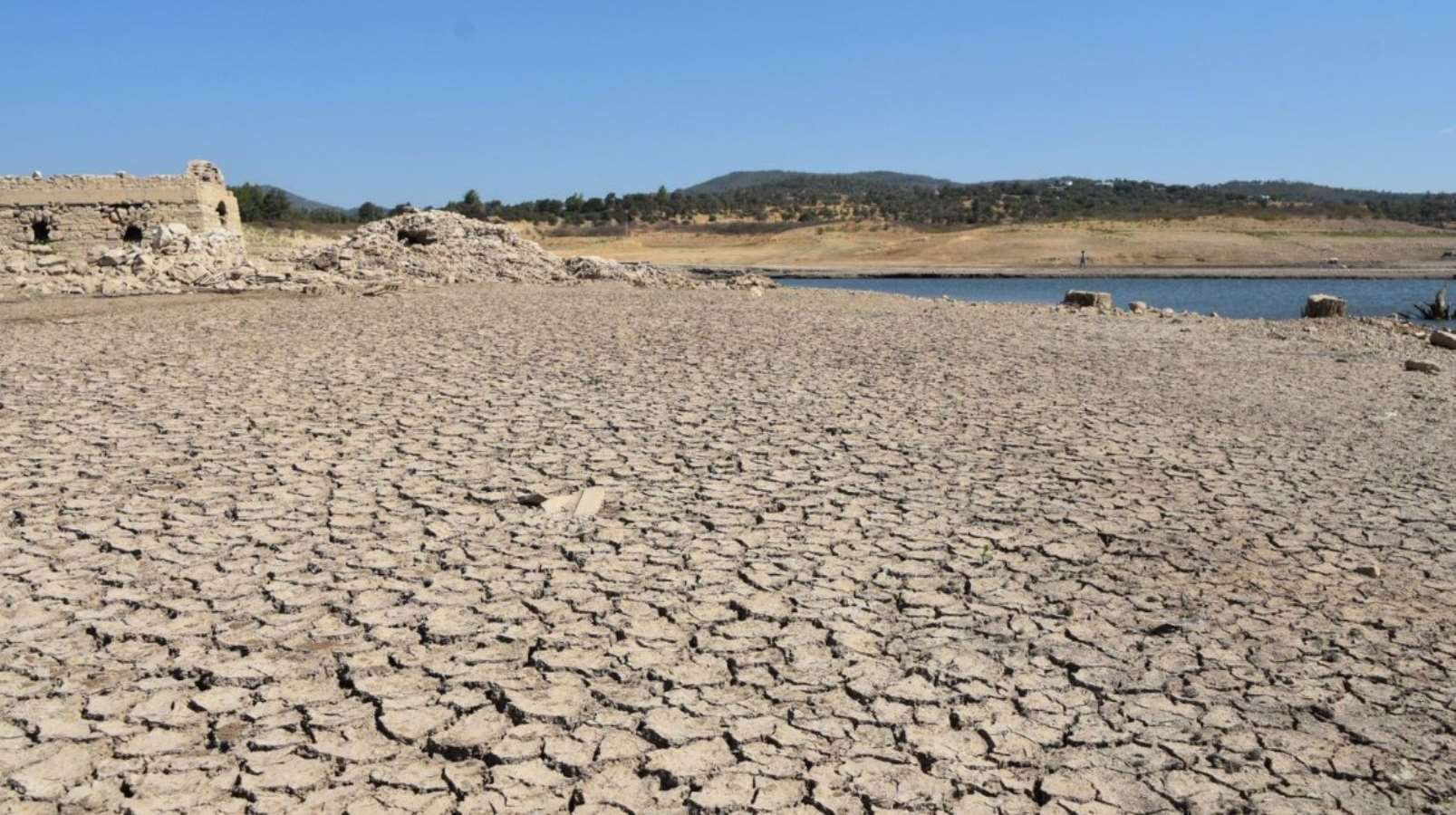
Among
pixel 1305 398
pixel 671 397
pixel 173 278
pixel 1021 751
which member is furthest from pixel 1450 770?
pixel 173 278

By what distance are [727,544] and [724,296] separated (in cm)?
1313

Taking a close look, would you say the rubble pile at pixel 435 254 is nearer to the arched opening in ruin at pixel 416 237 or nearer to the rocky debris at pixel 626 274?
the arched opening in ruin at pixel 416 237

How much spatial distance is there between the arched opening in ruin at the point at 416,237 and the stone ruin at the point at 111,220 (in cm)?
271

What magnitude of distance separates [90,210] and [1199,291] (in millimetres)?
31891

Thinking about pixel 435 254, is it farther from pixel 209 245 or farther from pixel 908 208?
pixel 908 208

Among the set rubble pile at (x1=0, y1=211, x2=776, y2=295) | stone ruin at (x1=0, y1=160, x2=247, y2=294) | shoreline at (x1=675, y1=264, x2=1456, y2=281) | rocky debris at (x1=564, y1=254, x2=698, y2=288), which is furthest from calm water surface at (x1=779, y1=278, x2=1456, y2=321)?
stone ruin at (x1=0, y1=160, x2=247, y2=294)

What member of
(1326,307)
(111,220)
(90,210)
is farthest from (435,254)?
(1326,307)

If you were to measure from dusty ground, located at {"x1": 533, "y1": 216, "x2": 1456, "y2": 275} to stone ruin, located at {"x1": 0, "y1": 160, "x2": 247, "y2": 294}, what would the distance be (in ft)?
103

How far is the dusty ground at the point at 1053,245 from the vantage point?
52906 mm

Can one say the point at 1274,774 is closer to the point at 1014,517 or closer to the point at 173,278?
the point at 1014,517

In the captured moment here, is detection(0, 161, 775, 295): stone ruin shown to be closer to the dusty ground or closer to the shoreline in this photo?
the shoreline

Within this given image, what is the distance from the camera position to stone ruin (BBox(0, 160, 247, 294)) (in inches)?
703

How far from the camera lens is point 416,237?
66.5ft

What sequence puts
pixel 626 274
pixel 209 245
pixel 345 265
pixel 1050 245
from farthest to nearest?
1. pixel 1050 245
2. pixel 626 274
3. pixel 345 265
4. pixel 209 245
